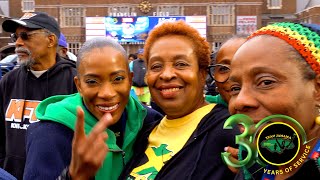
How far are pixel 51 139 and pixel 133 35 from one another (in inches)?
1264

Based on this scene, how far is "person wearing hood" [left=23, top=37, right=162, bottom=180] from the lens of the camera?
2.00 m

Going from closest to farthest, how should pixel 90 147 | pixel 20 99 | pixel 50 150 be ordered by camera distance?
pixel 90 147, pixel 50 150, pixel 20 99

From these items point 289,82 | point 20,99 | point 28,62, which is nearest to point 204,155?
point 289,82

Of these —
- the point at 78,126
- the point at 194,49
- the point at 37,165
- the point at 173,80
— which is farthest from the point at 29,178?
the point at 194,49

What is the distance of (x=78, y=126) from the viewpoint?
140cm

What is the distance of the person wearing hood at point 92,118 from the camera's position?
6.57ft

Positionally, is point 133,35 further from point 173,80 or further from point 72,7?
point 173,80

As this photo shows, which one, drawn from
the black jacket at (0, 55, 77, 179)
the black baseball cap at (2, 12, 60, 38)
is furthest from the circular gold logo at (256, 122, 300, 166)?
the black baseball cap at (2, 12, 60, 38)

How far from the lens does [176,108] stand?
2.15 meters

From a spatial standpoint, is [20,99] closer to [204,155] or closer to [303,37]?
[204,155]

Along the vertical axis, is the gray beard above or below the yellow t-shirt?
above

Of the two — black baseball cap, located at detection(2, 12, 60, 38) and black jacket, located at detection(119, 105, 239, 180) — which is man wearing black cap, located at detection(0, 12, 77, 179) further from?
black jacket, located at detection(119, 105, 239, 180)

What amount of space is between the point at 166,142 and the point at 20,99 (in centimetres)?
180

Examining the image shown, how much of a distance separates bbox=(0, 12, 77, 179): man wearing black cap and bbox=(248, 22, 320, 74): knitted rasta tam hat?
8.23ft
